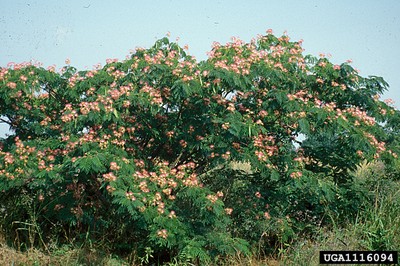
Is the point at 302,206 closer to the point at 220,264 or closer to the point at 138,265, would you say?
the point at 220,264

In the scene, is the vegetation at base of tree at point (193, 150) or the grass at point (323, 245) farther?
the vegetation at base of tree at point (193, 150)

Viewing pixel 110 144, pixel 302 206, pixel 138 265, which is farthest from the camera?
pixel 302 206

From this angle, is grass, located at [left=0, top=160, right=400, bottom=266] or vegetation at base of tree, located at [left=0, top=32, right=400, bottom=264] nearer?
grass, located at [left=0, top=160, right=400, bottom=266]

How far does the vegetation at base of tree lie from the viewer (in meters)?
5.88

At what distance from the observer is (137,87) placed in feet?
20.8

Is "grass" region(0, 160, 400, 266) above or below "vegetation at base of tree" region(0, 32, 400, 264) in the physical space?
below

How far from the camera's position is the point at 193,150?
22.3ft

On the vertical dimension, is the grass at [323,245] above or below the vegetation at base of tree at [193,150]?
below

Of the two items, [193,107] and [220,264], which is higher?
[193,107]

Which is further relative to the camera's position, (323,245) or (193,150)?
(193,150)

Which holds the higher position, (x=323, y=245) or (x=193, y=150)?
(x=193, y=150)

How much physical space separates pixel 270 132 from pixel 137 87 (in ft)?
6.20

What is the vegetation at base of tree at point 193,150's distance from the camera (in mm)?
5875

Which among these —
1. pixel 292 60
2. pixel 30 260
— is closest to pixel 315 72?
pixel 292 60
